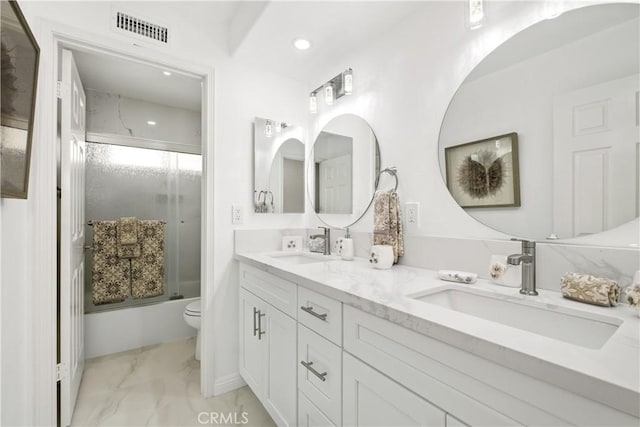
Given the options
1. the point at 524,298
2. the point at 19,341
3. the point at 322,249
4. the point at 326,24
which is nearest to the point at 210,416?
the point at 19,341

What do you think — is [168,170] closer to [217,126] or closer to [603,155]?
[217,126]

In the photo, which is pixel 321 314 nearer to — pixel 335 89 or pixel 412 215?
pixel 412 215

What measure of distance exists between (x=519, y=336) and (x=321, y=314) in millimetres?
656

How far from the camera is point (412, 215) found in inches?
58.1

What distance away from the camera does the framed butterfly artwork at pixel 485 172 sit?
3.71 feet

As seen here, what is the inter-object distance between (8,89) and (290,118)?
5.11ft

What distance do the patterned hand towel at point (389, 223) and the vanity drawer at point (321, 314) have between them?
21.0 inches

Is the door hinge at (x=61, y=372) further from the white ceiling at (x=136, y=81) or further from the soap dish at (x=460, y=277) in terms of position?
the soap dish at (x=460, y=277)

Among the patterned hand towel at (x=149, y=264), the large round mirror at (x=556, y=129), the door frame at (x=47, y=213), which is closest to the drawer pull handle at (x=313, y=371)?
the large round mirror at (x=556, y=129)

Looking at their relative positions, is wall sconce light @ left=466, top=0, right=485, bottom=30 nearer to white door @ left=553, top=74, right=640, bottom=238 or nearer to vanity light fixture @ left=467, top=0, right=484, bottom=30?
vanity light fixture @ left=467, top=0, right=484, bottom=30

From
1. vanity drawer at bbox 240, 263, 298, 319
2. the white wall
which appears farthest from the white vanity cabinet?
the white wall

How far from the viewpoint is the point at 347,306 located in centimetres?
97

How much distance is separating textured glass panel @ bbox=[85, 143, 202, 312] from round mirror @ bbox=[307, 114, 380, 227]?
5.16ft

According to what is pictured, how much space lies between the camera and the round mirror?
1764mm
